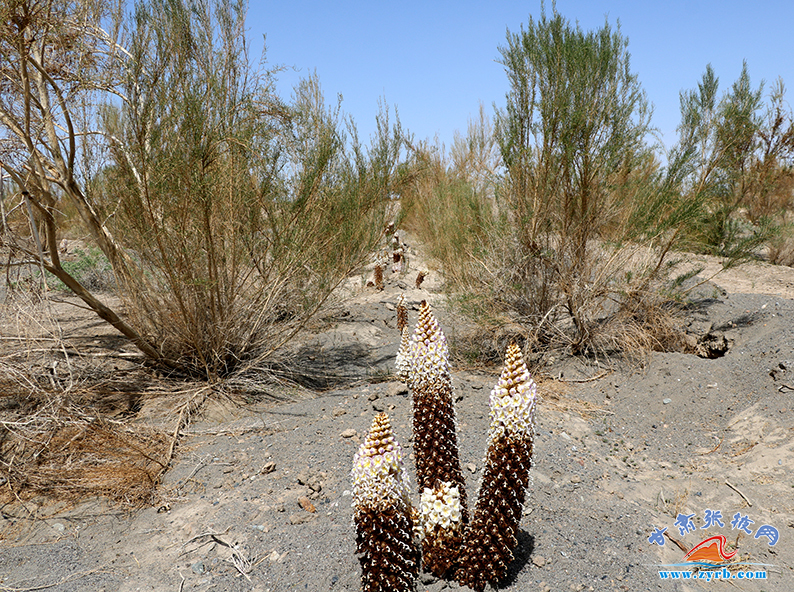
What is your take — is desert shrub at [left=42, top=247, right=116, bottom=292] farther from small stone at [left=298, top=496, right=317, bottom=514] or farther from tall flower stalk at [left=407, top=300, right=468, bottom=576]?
tall flower stalk at [left=407, top=300, right=468, bottom=576]

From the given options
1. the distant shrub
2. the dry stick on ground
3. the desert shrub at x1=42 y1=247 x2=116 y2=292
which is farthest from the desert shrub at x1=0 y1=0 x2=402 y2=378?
the desert shrub at x1=42 y1=247 x2=116 y2=292

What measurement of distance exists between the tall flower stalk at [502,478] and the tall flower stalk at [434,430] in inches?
3.6

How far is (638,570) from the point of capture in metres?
2.34

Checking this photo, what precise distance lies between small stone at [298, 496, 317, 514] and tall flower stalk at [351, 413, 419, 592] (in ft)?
3.08

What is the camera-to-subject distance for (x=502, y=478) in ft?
6.48

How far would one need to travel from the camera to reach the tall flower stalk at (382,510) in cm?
180

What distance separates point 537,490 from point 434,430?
1238 millimetres

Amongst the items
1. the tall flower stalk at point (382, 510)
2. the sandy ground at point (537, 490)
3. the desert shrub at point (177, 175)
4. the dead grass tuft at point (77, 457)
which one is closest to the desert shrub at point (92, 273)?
the desert shrub at point (177, 175)

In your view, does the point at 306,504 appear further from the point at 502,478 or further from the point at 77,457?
the point at 77,457

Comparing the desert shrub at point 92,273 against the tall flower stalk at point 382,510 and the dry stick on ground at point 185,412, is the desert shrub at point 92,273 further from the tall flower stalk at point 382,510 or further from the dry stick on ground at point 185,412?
the tall flower stalk at point 382,510

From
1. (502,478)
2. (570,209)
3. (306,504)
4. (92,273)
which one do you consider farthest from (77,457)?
(92,273)

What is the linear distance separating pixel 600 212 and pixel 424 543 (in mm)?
4334

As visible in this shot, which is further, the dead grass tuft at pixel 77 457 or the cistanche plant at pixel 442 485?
the dead grass tuft at pixel 77 457

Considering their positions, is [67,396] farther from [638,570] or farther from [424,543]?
[638,570]
